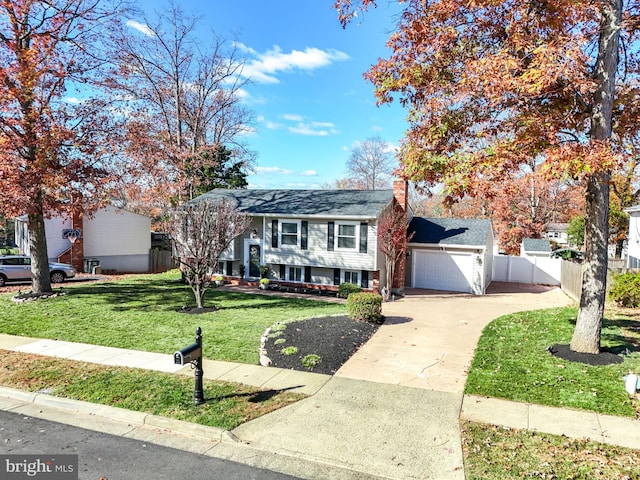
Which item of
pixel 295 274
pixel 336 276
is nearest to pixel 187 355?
pixel 336 276

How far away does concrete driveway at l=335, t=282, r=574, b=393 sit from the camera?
27.9ft

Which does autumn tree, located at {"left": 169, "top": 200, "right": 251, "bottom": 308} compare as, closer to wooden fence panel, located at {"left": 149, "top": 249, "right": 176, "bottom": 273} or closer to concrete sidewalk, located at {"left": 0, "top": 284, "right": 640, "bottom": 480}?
concrete sidewalk, located at {"left": 0, "top": 284, "right": 640, "bottom": 480}

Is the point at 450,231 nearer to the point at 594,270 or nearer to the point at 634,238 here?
the point at 634,238

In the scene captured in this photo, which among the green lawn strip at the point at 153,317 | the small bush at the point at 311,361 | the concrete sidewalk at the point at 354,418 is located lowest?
the concrete sidewalk at the point at 354,418

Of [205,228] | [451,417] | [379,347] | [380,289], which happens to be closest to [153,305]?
[205,228]

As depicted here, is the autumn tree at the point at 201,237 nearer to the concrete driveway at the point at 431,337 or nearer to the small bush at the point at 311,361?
the concrete driveway at the point at 431,337

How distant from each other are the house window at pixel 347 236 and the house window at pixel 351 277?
1.41 meters

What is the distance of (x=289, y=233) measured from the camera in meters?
21.4

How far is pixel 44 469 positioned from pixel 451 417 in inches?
225

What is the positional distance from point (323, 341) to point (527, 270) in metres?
21.1

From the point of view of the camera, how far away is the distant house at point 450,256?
2203 centimetres

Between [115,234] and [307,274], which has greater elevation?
[115,234]

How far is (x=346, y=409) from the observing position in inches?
267

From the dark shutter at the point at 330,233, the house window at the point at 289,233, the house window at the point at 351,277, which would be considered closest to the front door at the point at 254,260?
the house window at the point at 289,233
